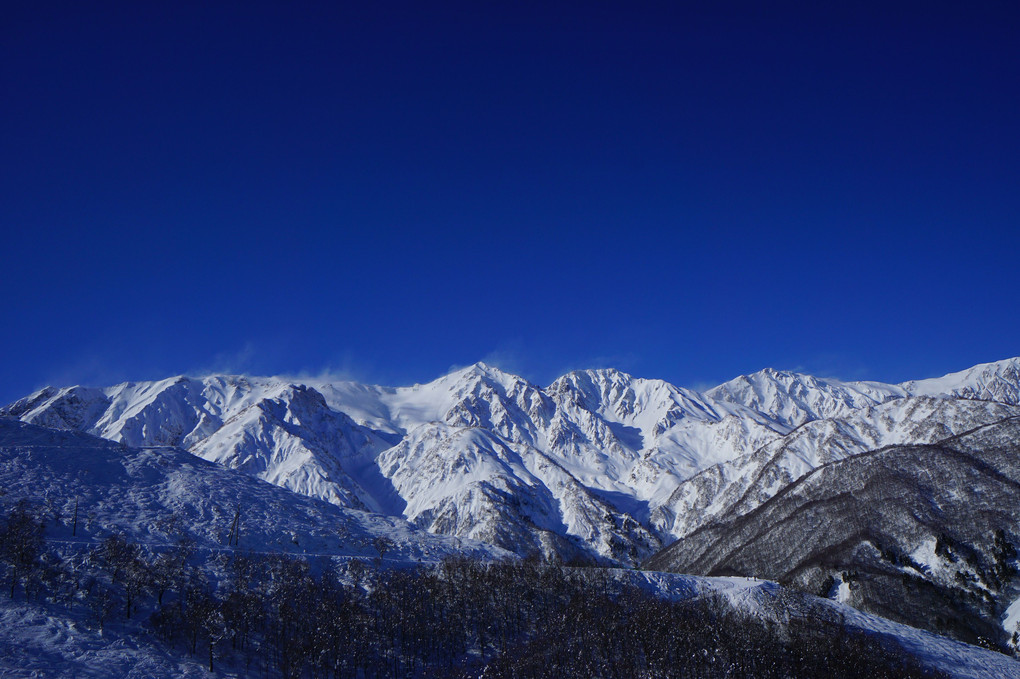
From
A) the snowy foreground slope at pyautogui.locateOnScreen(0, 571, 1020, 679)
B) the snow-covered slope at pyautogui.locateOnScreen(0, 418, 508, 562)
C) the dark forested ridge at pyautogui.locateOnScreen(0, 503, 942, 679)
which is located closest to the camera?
the snowy foreground slope at pyautogui.locateOnScreen(0, 571, 1020, 679)

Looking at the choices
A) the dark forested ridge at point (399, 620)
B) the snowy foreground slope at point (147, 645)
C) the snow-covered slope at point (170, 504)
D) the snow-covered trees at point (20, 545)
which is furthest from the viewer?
the snow-covered slope at point (170, 504)

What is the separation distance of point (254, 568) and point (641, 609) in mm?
74975

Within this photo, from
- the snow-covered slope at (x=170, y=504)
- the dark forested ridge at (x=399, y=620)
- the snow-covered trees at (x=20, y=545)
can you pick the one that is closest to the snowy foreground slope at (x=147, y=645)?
the dark forested ridge at (x=399, y=620)

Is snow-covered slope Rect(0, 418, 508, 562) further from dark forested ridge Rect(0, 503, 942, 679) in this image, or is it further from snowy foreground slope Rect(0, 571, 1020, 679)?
snowy foreground slope Rect(0, 571, 1020, 679)

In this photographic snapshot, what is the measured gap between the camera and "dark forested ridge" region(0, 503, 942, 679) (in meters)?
97.1

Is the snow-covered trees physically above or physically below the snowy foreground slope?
above

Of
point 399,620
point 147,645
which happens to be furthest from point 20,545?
point 399,620

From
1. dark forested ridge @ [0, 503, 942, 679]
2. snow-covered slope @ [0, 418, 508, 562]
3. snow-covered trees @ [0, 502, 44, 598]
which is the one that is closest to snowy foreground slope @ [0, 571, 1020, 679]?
dark forested ridge @ [0, 503, 942, 679]

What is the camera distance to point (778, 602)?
141000 mm

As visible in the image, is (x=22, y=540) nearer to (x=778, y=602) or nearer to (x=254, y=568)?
(x=254, y=568)

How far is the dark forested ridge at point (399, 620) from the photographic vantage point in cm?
9712

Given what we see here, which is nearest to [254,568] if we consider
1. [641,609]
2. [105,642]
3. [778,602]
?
[105,642]

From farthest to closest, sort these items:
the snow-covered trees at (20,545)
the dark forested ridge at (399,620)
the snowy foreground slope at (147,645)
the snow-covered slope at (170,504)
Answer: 1. the snow-covered slope at (170,504)
2. the snow-covered trees at (20,545)
3. the dark forested ridge at (399,620)
4. the snowy foreground slope at (147,645)

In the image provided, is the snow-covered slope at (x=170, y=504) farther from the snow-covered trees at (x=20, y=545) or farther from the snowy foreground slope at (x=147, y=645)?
the snowy foreground slope at (x=147, y=645)
